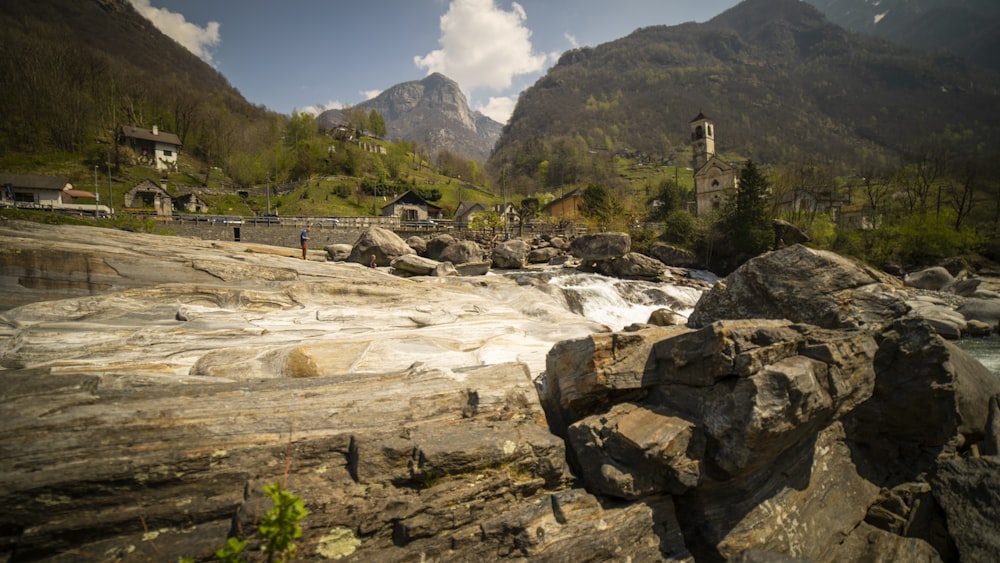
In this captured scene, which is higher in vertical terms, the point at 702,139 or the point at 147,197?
the point at 702,139

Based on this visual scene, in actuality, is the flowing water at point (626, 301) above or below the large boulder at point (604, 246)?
below

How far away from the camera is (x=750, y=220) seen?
39.4 meters

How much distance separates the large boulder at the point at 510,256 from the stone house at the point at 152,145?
93.3m

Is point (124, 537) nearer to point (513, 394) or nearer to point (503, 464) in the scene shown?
point (503, 464)

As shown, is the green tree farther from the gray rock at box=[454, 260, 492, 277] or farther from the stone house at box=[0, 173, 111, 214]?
the stone house at box=[0, 173, 111, 214]

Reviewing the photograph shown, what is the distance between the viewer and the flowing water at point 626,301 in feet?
71.1

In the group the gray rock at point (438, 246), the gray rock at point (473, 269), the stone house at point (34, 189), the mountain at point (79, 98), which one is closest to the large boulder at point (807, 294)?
the gray rock at point (473, 269)

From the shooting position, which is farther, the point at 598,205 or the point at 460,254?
the point at 598,205

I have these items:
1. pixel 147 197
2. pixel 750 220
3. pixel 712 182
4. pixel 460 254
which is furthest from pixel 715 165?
pixel 147 197

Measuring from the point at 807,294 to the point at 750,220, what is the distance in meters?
34.5

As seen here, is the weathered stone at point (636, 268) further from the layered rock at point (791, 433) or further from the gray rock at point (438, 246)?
the layered rock at point (791, 433)

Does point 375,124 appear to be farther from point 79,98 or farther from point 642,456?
point 642,456

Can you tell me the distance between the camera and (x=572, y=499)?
540 cm

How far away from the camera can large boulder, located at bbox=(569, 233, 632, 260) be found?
35.8 meters
